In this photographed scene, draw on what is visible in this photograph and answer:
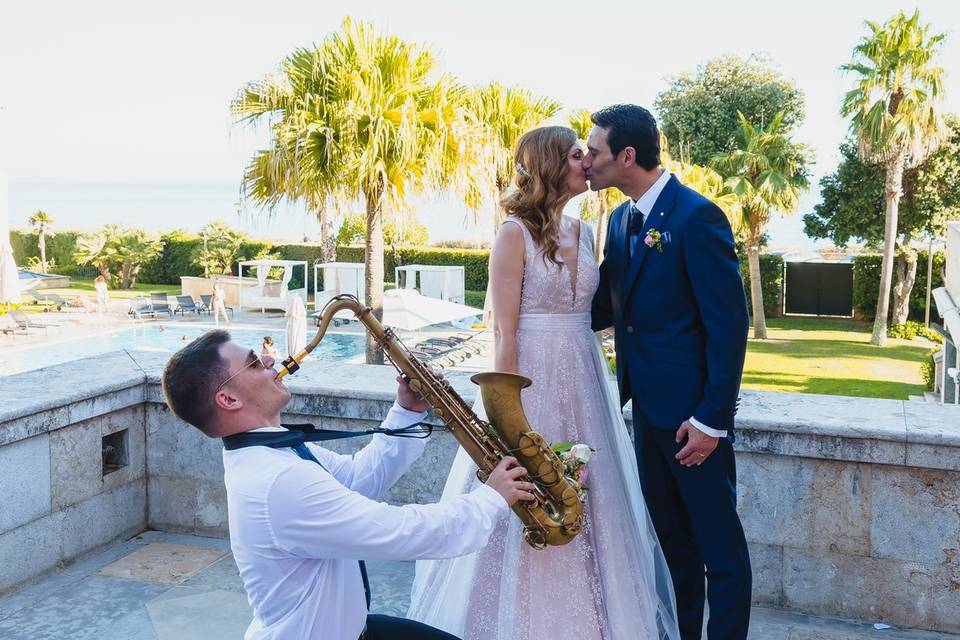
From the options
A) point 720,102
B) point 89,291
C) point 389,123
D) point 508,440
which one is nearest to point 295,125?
point 389,123

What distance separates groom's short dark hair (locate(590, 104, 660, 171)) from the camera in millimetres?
3062

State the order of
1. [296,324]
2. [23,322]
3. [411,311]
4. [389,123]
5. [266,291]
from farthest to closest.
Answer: [266,291], [23,322], [411,311], [296,324], [389,123]

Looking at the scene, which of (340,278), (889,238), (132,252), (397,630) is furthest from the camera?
(132,252)

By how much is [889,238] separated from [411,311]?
17.3m

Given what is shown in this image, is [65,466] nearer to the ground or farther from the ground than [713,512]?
nearer to the ground

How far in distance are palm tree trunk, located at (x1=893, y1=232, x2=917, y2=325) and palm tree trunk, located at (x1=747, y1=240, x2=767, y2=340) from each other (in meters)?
4.89

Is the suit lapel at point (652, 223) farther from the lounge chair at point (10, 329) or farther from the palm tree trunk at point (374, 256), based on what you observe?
the lounge chair at point (10, 329)

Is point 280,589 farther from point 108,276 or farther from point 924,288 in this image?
point 108,276

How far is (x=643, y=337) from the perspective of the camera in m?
3.11

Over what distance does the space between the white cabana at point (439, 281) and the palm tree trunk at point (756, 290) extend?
32.7 ft

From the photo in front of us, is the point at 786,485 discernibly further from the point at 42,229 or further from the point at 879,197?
the point at 42,229

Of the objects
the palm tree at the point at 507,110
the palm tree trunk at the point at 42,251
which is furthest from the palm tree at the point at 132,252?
the palm tree at the point at 507,110

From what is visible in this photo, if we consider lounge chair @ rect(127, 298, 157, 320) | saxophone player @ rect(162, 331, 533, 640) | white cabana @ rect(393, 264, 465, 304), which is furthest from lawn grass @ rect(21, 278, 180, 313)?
saxophone player @ rect(162, 331, 533, 640)

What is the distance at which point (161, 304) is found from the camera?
30.3 metres
